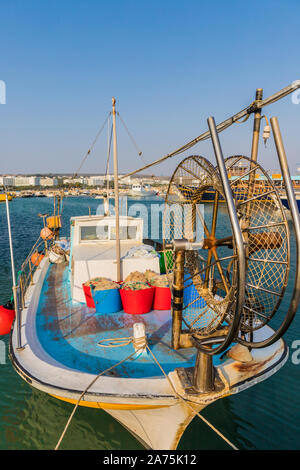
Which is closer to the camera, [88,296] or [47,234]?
[88,296]

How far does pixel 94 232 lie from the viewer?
11.6 meters

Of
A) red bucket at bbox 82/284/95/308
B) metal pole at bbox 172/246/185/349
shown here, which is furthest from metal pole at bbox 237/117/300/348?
red bucket at bbox 82/284/95/308

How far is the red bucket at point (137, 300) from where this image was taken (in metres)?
8.21

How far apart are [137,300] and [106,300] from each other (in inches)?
36.9

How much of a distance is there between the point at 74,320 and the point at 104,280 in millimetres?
1453

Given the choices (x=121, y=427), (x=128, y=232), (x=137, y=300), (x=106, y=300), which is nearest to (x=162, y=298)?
(x=137, y=300)

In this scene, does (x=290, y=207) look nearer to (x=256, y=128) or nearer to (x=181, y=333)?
(x=256, y=128)

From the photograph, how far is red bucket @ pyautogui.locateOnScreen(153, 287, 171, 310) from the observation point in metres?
8.47

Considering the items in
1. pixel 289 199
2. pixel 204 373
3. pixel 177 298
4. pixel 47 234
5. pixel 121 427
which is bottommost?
pixel 121 427

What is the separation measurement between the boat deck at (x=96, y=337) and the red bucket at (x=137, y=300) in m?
0.17

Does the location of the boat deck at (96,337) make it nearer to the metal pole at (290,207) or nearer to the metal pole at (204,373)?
the metal pole at (204,373)

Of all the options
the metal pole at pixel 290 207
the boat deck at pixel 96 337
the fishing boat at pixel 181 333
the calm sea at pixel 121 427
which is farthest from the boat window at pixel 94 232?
the metal pole at pixel 290 207

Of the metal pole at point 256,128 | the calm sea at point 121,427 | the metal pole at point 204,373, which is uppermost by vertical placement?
the metal pole at point 256,128

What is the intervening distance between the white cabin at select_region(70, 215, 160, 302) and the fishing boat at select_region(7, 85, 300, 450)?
524 mm
